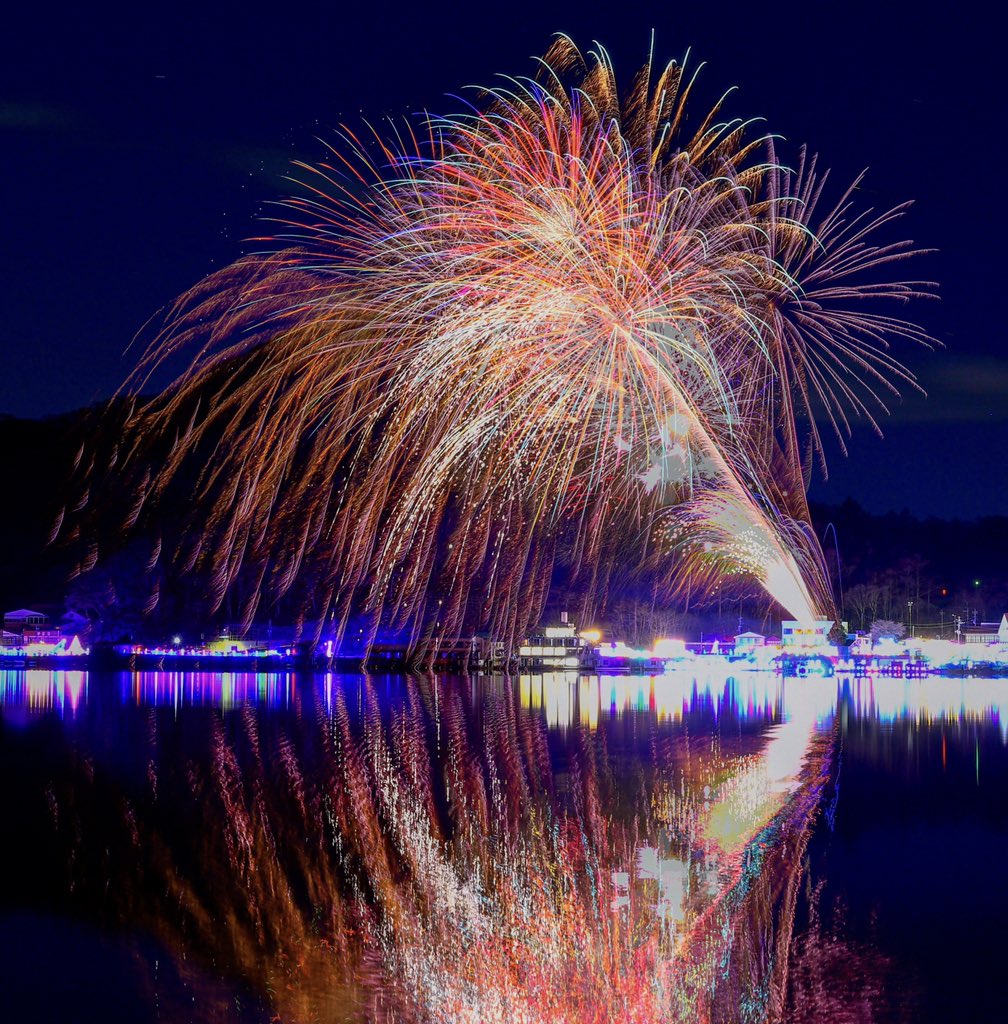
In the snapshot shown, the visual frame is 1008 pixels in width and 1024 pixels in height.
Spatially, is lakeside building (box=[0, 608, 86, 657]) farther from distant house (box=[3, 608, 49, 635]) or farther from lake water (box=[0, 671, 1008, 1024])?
lake water (box=[0, 671, 1008, 1024])

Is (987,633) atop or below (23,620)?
below

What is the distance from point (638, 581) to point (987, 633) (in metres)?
25.9

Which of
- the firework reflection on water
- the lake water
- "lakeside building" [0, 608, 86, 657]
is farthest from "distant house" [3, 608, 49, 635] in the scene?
the lake water

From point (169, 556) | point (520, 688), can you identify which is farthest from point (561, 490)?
point (169, 556)

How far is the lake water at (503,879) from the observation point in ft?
24.6

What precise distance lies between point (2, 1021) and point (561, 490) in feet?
53.4

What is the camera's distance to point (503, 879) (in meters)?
10.4

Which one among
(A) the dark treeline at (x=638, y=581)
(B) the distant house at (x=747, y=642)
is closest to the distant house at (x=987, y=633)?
(A) the dark treeline at (x=638, y=581)

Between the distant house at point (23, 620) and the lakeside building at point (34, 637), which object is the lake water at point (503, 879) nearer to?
the lakeside building at point (34, 637)

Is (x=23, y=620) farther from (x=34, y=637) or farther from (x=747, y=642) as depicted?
(x=747, y=642)

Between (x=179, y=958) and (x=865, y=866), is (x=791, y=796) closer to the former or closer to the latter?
(x=865, y=866)

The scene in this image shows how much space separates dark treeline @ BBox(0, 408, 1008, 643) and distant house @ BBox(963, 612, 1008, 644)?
4.33 meters

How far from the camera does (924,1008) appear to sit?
288 inches

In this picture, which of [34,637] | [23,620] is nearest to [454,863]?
[34,637]
